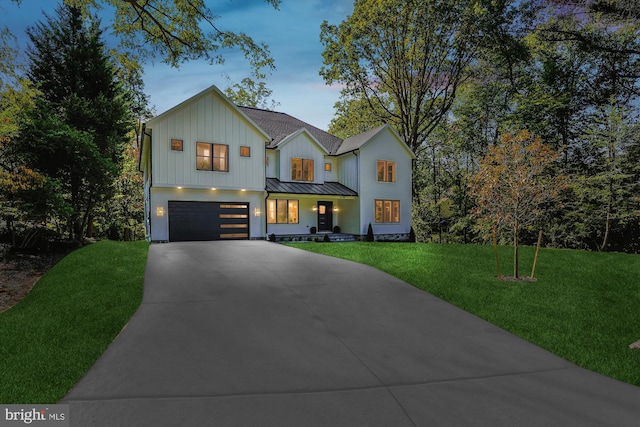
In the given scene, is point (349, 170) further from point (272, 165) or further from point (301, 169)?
point (272, 165)

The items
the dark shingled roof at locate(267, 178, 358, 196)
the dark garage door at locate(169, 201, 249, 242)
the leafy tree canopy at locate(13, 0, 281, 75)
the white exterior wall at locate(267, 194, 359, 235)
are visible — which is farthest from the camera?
the white exterior wall at locate(267, 194, 359, 235)

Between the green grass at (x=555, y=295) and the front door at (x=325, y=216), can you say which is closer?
the green grass at (x=555, y=295)

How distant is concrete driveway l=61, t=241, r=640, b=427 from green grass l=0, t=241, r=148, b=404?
0.26 metres

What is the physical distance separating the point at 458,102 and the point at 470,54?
609 centimetres

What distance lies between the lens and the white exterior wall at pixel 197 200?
53.1ft

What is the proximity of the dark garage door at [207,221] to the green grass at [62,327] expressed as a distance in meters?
7.39

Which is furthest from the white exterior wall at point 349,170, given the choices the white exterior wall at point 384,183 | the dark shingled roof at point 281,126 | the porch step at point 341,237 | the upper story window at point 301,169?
the porch step at point 341,237

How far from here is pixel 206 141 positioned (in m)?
17.2

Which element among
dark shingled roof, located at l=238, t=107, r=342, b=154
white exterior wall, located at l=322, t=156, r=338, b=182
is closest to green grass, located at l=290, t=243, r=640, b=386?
white exterior wall, located at l=322, t=156, r=338, b=182

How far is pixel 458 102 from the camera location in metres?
28.1

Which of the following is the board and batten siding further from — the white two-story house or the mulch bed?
the mulch bed

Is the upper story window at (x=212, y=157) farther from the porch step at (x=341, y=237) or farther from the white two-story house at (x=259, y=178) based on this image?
the porch step at (x=341, y=237)

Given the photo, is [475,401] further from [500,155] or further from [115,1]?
[115,1]
